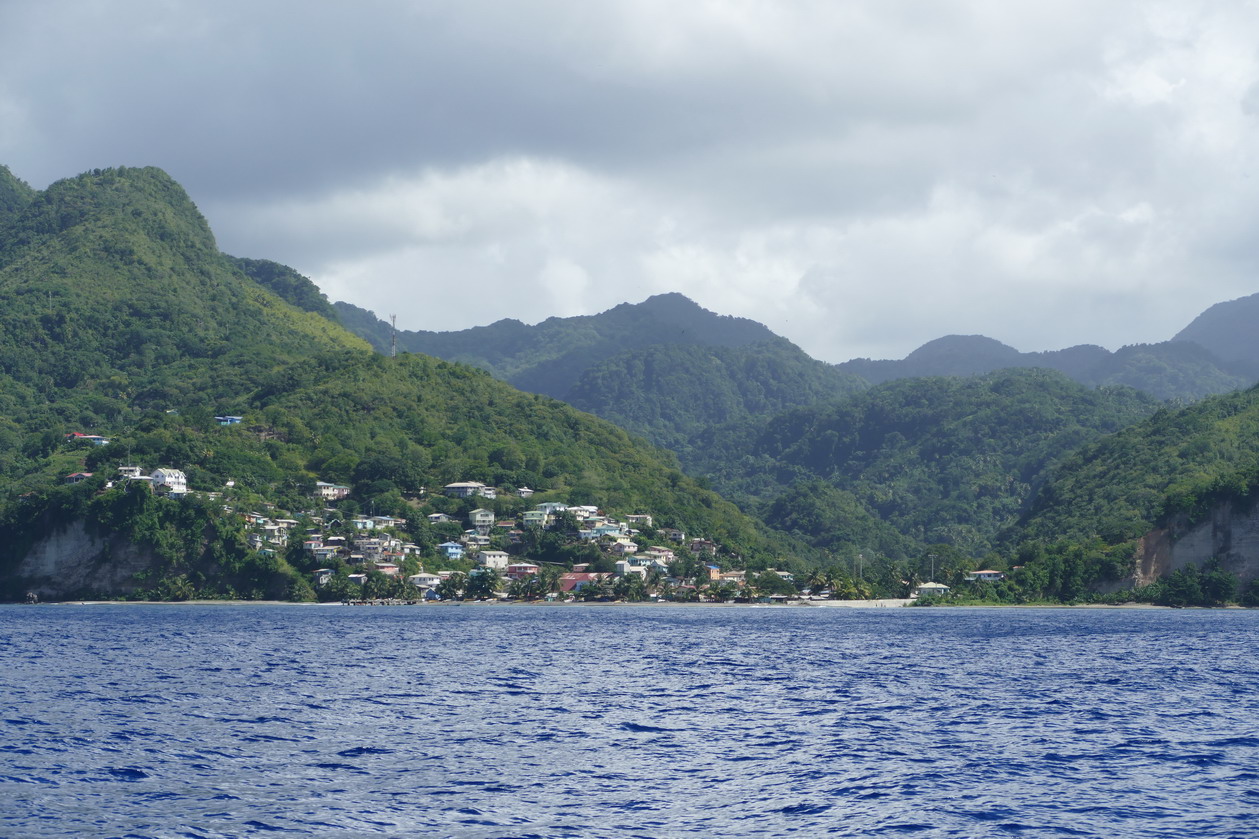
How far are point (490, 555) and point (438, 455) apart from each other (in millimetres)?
38506

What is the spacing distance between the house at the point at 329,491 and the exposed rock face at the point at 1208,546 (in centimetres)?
10185

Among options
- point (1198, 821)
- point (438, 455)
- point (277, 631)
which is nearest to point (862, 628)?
point (277, 631)

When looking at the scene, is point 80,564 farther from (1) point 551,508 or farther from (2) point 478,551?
(1) point 551,508

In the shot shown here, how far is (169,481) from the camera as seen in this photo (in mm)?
150500

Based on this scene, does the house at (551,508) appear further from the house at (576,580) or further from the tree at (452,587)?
the tree at (452,587)

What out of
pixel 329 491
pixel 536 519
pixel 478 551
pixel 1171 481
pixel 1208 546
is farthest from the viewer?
pixel 536 519

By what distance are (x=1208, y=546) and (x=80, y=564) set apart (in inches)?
4943

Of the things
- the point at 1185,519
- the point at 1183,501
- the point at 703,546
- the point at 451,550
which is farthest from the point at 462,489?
the point at 1185,519

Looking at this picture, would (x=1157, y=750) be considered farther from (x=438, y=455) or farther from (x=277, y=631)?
(x=438, y=455)

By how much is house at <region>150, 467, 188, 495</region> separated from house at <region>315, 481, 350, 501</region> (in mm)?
22010

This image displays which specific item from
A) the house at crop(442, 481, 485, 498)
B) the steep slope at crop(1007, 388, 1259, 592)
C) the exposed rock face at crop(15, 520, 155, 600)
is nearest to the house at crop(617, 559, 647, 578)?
the house at crop(442, 481, 485, 498)

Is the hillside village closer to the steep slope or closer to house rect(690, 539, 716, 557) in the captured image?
house rect(690, 539, 716, 557)

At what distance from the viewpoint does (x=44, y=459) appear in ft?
585

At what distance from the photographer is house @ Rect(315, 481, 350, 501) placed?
173 metres
